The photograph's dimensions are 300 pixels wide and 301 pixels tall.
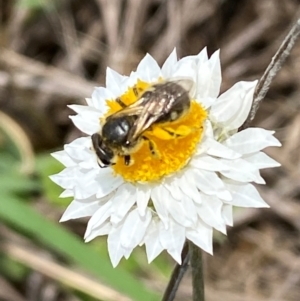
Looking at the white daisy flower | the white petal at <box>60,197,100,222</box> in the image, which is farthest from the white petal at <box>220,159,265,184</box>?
the white petal at <box>60,197,100,222</box>

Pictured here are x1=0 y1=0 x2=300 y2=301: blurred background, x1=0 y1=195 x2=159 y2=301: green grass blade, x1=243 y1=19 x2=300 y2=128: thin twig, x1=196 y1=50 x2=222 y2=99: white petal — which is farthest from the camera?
x1=0 y1=0 x2=300 y2=301: blurred background

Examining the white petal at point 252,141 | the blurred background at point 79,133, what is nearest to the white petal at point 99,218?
the white petal at point 252,141

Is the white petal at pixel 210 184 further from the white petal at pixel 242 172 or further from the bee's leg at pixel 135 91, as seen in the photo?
the bee's leg at pixel 135 91

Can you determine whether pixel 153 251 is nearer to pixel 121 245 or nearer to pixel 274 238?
pixel 121 245

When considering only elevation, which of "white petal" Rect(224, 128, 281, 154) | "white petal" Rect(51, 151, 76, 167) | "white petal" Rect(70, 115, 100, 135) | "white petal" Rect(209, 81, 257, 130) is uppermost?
"white petal" Rect(209, 81, 257, 130)

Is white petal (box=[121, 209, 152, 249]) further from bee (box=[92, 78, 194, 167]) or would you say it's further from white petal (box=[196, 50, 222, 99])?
white petal (box=[196, 50, 222, 99])
